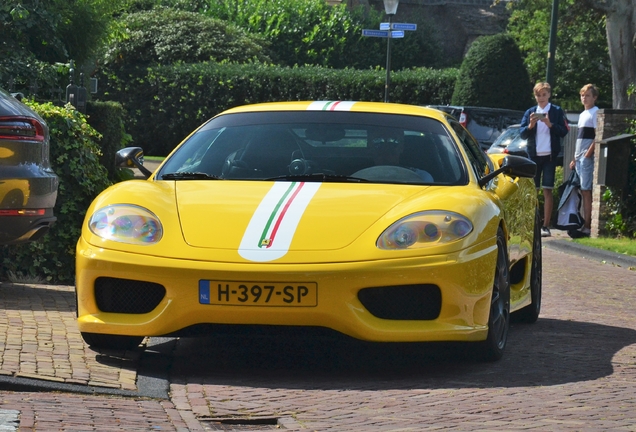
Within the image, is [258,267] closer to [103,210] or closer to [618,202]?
[103,210]

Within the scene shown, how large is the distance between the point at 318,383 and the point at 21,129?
2849 mm

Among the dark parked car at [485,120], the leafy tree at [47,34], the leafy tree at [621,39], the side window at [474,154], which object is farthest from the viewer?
the leafy tree at [621,39]

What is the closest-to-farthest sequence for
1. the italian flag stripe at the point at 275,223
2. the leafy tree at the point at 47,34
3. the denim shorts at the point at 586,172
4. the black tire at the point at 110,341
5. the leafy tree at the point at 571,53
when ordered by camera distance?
the italian flag stripe at the point at 275,223 → the black tire at the point at 110,341 → the denim shorts at the point at 586,172 → the leafy tree at the point at 47,34 → the leafy tree at the point at 571,53

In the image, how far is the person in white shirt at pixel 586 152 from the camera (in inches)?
630

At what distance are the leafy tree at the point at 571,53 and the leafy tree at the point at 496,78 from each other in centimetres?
1064

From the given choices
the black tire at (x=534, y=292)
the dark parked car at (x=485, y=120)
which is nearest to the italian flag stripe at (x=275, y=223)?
the black tire at (x=534, y=292)

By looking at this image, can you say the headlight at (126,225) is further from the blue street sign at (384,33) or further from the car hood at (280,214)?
the blue street sign at (384,33)

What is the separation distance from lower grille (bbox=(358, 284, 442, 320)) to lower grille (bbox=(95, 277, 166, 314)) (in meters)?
1.01

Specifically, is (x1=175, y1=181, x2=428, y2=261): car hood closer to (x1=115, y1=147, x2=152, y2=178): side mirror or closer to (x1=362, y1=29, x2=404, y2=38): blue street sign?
(x1=115, y1=147, x2=152, y2=178): side mirror

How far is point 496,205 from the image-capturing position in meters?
6.80

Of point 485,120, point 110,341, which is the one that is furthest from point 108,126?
point 485,120

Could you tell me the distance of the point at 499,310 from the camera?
6660mm

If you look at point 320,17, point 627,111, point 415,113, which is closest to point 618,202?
point 627,111

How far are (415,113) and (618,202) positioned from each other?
868cm
